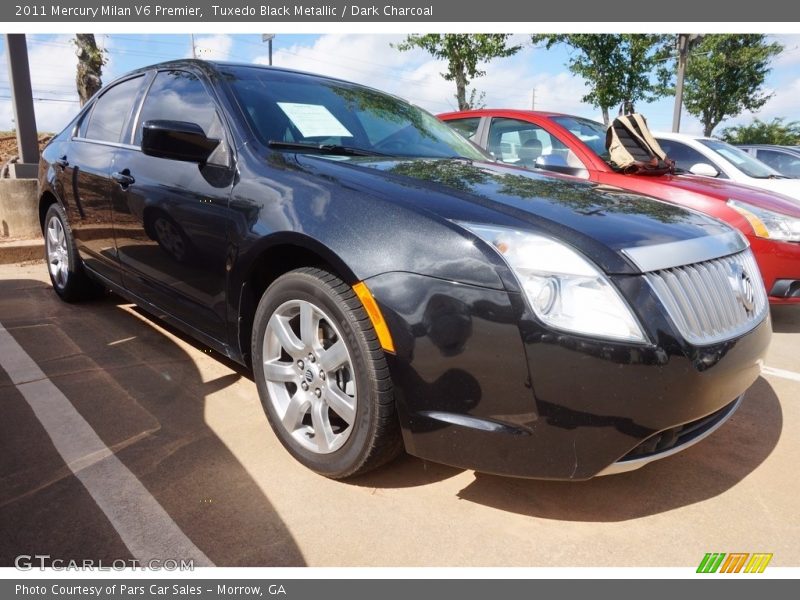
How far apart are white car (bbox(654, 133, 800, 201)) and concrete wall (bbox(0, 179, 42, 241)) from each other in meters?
6.54

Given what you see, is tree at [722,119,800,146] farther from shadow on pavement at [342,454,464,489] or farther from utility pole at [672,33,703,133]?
shadow on pavement at [342,454,464,489]

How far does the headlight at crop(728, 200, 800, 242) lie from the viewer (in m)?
3.96

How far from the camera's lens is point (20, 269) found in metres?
5.36

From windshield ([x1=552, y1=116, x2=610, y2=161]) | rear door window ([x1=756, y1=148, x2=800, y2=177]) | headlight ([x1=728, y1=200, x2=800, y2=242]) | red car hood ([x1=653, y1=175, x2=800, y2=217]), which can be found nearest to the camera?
headlight ([x1=728, y1=200, x2=800, y2=242])

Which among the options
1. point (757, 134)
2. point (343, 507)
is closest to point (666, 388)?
point (343, 507)

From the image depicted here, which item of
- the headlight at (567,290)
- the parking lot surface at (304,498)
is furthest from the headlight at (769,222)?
the headlight at (567,290)

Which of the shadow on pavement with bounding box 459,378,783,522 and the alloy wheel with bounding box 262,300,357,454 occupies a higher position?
the alloy wheel with bounding box 262,300,357,454

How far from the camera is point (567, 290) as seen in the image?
1.65 meters

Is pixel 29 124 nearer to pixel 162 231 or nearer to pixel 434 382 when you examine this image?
pixel 162 231

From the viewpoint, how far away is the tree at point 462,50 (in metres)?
13.8

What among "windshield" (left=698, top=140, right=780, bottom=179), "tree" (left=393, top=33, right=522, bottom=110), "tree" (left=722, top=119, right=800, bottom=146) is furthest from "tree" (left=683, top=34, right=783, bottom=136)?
"windshield" (left=698, top=140, right=780, bottom=179)

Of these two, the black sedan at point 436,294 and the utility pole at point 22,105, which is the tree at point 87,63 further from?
the black sedan at point 436,294

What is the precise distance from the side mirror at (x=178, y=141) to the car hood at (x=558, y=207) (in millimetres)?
474

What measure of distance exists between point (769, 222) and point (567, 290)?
321cm
